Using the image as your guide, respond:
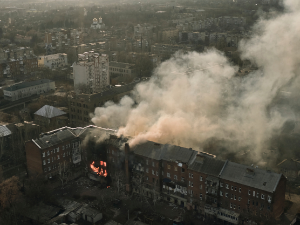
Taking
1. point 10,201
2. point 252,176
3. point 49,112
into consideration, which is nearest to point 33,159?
point 10,201

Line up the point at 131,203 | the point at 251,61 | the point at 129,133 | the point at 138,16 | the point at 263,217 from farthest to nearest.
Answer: the point at 138,16, the point at 251,61, the point at 129,133, the point at 131,203, the point at 263,217

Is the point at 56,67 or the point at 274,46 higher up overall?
the point at 274,46

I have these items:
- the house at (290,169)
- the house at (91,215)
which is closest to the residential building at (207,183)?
the house at (91,215)

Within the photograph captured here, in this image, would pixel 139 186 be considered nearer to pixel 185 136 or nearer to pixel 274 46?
pixel 185 136

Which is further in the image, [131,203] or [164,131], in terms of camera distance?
[164,131]

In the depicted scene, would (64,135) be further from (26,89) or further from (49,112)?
(26,89)

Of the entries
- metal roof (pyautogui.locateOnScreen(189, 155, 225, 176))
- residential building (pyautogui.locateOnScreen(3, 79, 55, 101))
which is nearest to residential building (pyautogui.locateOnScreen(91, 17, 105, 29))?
residential building (pyautogui.locateOnScreen(3, 79, 55, 101))

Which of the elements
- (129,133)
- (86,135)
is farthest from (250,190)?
(86,135)
